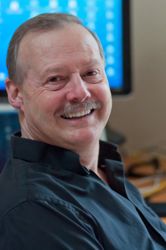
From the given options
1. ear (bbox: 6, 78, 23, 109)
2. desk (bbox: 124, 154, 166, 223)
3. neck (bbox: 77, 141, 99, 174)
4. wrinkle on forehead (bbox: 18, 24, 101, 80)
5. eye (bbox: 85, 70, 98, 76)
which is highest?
wrinkle on forehead (bbox: 18, 24, 101, 80)

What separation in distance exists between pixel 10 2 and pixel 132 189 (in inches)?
23.9

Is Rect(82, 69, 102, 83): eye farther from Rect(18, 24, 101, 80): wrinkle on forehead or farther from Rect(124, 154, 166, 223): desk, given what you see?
Rect(124, 154, 166, 223): desk

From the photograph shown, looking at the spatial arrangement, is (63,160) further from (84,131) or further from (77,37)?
(77,37)

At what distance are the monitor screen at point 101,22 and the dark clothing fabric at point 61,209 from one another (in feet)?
1.42

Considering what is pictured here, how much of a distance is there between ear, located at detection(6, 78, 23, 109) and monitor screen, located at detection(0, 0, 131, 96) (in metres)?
0.35

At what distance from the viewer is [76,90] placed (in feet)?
2.83

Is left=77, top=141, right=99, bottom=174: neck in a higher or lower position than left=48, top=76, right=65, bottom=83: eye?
lower

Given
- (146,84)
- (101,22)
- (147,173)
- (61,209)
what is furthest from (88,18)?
(61,209)

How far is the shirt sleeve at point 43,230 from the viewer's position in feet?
2.36

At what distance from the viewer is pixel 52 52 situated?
857mm

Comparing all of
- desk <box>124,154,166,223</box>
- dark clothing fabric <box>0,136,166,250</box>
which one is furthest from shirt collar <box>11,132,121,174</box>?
desk <box>124,154,166,223</box>

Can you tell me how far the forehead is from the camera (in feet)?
2.82

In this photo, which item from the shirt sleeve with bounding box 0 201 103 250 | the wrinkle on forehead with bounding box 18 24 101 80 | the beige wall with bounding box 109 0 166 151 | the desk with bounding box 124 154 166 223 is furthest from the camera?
the beige wall with bounding box 109 0 166 151

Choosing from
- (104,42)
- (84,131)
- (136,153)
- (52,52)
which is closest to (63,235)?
(84,131)
